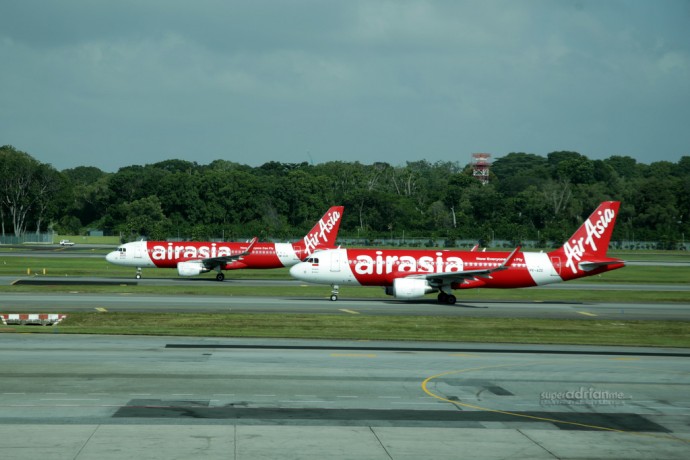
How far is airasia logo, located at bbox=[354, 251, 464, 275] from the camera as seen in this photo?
5353 cm

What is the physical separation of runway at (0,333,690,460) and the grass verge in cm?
335

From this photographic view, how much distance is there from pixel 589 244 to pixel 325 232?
27619 mm

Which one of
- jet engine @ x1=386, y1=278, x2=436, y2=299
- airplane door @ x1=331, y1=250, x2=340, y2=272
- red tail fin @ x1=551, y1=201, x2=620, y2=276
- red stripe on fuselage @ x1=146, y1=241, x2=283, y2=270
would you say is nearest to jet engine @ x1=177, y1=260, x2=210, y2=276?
red stripe on fuselage @ x1=146, y1=241, x2=283, y2=270

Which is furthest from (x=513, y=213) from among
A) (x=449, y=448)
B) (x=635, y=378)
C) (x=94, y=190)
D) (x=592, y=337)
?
(x=449, y=448)

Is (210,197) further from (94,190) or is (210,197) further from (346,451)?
(346,451)

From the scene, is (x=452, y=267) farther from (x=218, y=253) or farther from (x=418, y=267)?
(x=218, y=253)

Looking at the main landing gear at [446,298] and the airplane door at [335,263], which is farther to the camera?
the main landing gear at [446,298]

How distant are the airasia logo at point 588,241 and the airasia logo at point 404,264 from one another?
8571 mm

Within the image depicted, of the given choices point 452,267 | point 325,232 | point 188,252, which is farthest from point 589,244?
point 188,252

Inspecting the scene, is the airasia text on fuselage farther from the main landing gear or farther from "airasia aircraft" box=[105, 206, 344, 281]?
"airasia aircraft" box=[105, 206, 344, 281]

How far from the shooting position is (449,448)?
17.8 m

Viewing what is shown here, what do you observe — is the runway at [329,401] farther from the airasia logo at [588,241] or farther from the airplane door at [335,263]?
the airasia logo at [588,241]

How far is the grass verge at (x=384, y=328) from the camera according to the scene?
3581 centimetres

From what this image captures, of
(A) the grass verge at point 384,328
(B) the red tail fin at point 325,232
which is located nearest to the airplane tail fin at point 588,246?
(A) the grass verge at point 384,328
